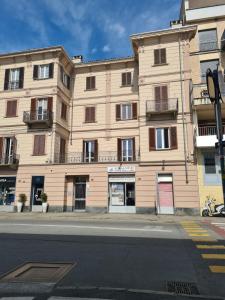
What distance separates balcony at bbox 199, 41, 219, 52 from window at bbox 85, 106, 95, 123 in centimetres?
1126

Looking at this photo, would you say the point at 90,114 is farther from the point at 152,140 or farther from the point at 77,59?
the point at 152,140

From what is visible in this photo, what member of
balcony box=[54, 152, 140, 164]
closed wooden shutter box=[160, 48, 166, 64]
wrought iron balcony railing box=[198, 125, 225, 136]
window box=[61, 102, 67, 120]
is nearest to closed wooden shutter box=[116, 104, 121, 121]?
balcony box=[54, 152, 140, 164]

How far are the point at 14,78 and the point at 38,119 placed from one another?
5344 millimetres

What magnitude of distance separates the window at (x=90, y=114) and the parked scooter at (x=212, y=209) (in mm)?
12900

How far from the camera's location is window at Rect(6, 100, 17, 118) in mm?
27375

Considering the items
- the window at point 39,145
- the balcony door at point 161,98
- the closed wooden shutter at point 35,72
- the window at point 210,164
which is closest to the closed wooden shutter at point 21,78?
the closed wooden shutter at point 35,72

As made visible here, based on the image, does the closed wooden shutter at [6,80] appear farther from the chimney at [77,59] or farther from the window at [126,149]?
the window at [126,149]

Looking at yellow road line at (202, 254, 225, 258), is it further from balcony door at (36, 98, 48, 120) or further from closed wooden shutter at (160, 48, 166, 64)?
balcony door at (36, 98, 48, 120)

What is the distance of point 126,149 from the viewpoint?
26953mm

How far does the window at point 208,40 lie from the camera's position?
25922 mm

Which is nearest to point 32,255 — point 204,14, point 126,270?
point 126,270

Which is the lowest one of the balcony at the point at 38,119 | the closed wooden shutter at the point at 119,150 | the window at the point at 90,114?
the closed wooden shutter at the point at 119,150

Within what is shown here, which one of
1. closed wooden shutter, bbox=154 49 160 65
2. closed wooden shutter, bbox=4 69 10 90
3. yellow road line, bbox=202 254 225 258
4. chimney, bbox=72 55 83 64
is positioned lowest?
yellow road line, bbox=202 254 225 258

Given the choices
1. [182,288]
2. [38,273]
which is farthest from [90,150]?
[182,288]
